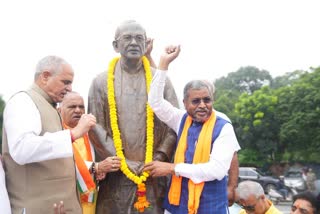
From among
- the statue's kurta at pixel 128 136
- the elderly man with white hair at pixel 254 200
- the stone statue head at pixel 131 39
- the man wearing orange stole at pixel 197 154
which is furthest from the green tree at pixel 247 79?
the man wearing orange stole at pixel 197 154

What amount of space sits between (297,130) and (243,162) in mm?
6273

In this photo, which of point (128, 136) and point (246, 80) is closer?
point (128, 136)

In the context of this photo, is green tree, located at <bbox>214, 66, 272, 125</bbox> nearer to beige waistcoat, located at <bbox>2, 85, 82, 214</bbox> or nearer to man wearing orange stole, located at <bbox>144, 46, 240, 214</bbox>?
man wearing orange stole, located at <bbox>144, 46, 240, 214</bbox>

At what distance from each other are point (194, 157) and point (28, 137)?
4.82ft

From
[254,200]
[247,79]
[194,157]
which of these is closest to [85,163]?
[194,157]

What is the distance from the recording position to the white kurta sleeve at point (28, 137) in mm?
3203

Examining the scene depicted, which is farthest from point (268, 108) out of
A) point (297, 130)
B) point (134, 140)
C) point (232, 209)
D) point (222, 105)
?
point (134, 140)

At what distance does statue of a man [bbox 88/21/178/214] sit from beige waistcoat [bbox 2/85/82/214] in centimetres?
71

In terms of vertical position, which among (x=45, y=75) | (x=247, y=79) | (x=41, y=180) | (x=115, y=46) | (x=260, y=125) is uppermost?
(x=247, y=79)

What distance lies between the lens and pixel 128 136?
14.2ft

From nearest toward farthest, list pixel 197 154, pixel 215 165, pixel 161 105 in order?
pixel 215 165 < pixel 197 154 < pixel 161 105

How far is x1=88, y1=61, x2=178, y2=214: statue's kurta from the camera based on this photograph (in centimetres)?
429

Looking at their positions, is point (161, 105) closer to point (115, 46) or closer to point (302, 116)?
point (115, 46)

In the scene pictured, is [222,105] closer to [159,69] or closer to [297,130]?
[297,130]
